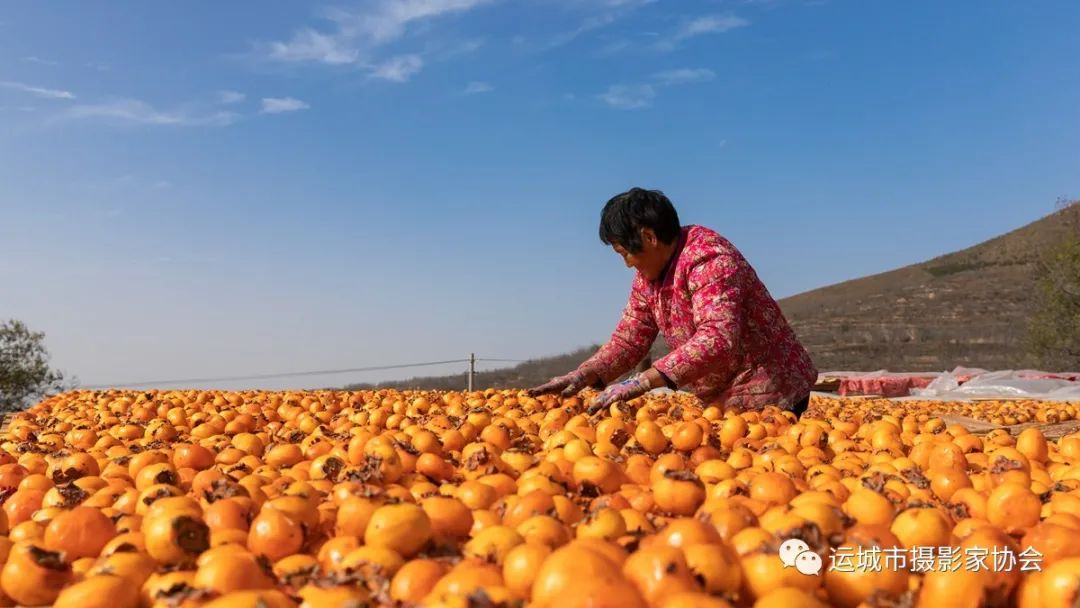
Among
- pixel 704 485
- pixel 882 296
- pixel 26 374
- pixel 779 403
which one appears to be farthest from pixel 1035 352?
pixel 26 374

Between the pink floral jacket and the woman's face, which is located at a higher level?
the woman's face

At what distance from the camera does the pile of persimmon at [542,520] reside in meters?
1.90

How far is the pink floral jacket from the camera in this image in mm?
5090

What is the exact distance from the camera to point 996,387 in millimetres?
16453

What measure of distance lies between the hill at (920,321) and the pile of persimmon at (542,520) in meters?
16.4

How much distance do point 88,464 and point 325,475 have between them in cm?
135

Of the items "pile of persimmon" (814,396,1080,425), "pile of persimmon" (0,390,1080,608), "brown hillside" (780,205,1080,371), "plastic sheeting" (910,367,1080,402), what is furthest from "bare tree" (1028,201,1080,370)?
"pile of persimmon" (0,390,1080,608)

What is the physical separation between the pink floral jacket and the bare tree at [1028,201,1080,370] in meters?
30.7

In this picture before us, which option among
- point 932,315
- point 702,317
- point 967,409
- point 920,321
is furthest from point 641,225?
point 932,315

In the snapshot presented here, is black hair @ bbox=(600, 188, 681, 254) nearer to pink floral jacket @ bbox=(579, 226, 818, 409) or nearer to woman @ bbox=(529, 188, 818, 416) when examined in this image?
woman @ bbox=(529, 188, 818, 416)

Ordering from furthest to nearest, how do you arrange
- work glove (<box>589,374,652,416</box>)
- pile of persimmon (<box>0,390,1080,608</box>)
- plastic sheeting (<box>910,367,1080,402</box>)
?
plastic sheeting (<box>910,367,1080,402</box>) < work glove (<box>589,374,652,416</box>) < pile of persimmon (<box>0,390,1080,608</box>)

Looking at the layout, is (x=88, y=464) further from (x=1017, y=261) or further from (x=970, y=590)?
(x=1017, y=261)

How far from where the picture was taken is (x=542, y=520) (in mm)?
2260

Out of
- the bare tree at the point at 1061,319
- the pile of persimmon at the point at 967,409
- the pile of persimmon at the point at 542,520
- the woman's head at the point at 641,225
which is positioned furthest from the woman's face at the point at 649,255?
the bare tree at the point at 1061,319
